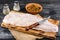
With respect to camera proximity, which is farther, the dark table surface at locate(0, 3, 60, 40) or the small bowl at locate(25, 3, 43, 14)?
the small bowl at locate(25, 3, 43, 14)

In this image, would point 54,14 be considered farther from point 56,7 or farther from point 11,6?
point 11,6

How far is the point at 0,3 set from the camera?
1344mm

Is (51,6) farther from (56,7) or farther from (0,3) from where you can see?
(0,3)

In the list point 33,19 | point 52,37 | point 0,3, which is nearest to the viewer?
point 52,37

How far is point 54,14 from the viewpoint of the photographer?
1222 millimetres

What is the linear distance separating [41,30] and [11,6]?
1.13 feet

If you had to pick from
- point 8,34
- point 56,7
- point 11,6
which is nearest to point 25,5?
point 11,6

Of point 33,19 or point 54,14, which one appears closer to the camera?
point 33,19

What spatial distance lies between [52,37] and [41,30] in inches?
3.1

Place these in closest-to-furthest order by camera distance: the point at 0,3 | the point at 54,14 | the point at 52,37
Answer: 1. the point at 52,37
2. the point at 54,14
3. the point at 0,3

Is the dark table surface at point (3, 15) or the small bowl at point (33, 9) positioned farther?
the small bowl at point (33, 9)

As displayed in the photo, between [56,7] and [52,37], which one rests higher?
[56,7]

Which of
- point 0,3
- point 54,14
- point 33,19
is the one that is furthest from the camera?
point 0,3

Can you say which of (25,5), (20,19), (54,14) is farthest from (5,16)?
(54,14)
